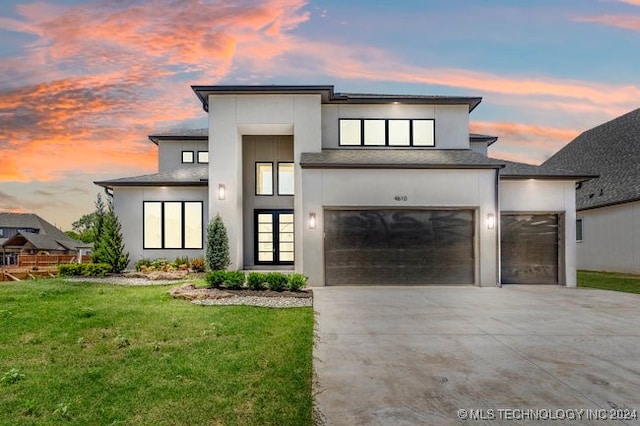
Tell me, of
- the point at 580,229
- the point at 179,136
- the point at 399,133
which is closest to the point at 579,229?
the point at 580,229

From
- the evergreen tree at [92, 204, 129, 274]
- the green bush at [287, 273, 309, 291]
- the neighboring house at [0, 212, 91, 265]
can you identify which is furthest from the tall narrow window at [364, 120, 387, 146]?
the neighboring house at [0, 212, 91, 265]

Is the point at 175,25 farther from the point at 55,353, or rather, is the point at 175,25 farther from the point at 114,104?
the point at 55,353

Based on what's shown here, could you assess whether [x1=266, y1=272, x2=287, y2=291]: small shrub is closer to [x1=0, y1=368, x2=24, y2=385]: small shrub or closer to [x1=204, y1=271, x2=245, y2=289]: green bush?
[x1=204, y1=271, x2=245, y2=289]: green bush

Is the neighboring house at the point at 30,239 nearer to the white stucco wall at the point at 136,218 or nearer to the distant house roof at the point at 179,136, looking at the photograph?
the distant house roof at the point at 179,136

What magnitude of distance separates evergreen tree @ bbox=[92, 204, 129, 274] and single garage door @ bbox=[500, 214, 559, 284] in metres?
14.4

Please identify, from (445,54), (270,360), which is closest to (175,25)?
(445,54)

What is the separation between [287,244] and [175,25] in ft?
30.9

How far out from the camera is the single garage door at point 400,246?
43.6 ft

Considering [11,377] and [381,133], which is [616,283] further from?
[11,377]

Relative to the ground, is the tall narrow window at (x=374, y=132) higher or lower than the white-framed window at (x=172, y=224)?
higher

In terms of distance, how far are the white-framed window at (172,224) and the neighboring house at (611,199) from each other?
1978 centimetres

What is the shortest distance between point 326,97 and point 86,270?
36.5 feet

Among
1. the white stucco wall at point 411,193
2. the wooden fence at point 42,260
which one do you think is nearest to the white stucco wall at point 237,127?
the white stucco wall at point 411,193

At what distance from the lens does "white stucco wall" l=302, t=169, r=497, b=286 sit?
43.2 ft
